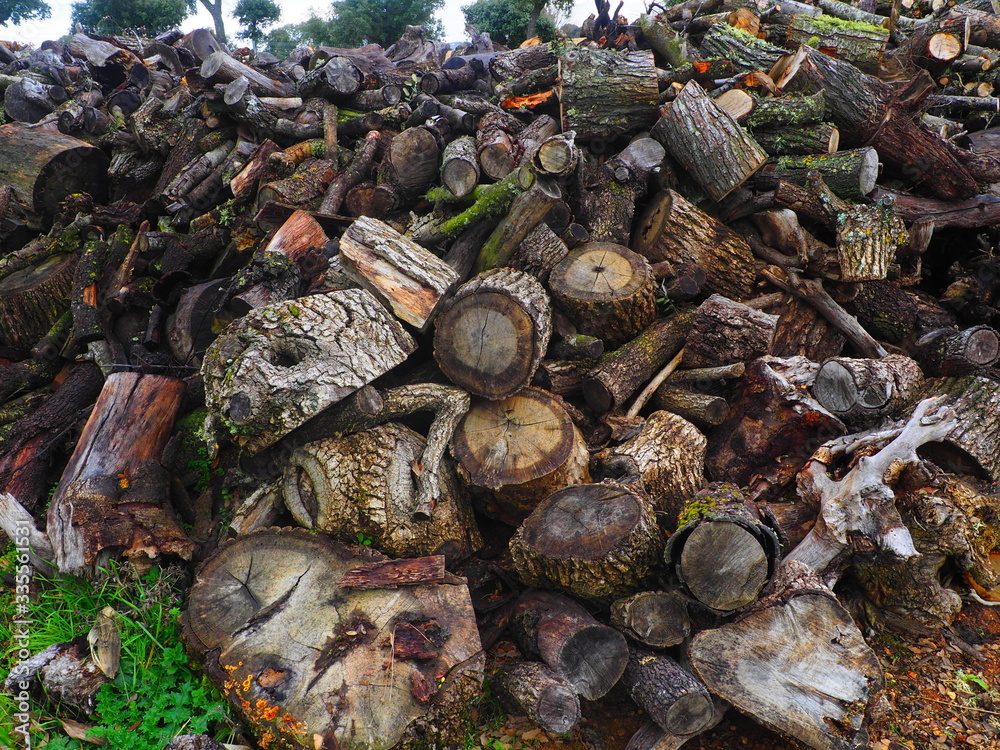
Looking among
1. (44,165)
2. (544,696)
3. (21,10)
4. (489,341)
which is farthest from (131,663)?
(21,10)

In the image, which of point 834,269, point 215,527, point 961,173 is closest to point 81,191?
point 215,527

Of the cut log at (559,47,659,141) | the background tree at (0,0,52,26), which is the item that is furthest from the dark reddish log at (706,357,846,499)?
the background tree at (0,0,52,26)

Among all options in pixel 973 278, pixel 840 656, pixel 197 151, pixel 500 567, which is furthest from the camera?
pixel 197 151

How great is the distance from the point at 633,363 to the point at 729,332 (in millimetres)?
810

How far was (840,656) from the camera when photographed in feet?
9.85

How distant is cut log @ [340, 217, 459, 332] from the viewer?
13.5 feet

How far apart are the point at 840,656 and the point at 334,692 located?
2.82m

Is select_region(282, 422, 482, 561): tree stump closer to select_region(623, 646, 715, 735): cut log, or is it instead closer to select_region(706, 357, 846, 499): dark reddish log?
select_region(623, 646, 715, 735): cut log

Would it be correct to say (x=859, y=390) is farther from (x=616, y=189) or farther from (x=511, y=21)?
(x=511, y=21)

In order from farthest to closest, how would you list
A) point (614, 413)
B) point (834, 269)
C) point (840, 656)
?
point (834, 269)
point (614, 413)
point (840, 656)

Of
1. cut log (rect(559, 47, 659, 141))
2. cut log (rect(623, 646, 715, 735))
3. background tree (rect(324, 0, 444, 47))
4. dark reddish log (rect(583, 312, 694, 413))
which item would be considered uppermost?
background tree (rect(324, 0, 444, 47))

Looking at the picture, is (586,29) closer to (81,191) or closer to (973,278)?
(973,278)

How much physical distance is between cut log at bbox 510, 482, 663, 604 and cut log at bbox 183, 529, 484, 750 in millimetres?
552

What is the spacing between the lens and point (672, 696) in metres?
2.97
